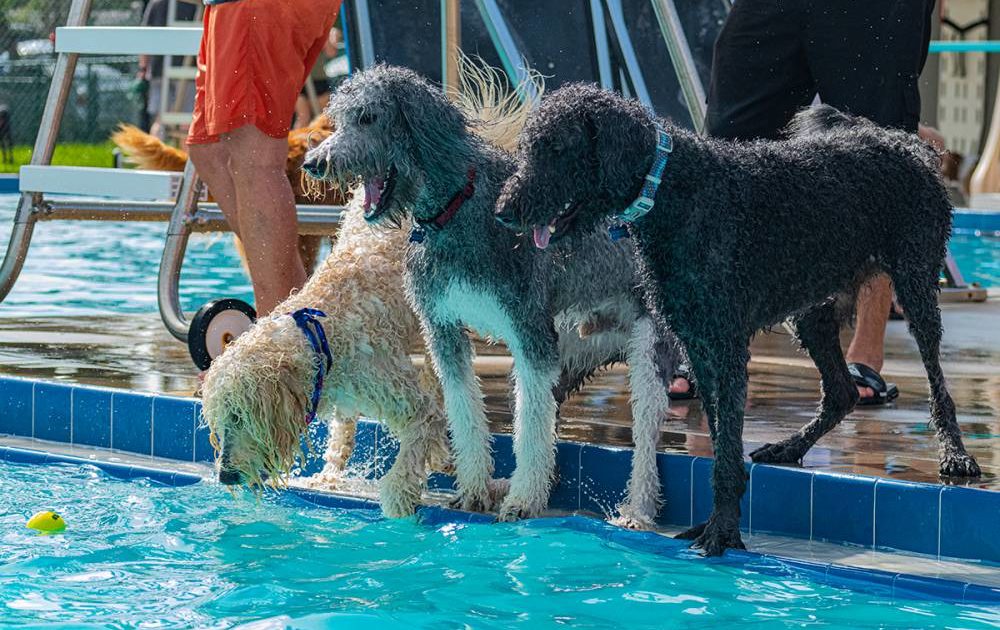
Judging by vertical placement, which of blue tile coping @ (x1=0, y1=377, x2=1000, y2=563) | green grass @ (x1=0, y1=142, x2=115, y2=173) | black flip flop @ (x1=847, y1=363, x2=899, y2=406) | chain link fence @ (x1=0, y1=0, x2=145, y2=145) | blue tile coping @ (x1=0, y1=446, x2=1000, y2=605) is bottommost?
blue tile coping @ (x1=0, y1=446, x2=1000, y2=605)

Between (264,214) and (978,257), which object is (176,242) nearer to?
(264,214)

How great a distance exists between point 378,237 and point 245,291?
20.8 feet

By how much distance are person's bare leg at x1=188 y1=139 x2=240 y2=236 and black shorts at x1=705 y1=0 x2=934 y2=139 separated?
88.7 inches

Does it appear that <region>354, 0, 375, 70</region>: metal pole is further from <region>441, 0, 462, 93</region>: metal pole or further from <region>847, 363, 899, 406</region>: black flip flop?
<region>847, 363, 899, 406</region>: black flip flop

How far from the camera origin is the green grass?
21.7 meters

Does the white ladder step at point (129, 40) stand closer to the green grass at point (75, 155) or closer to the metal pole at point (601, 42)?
the metal pole at point (601, 42)

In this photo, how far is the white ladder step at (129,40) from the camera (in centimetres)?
830

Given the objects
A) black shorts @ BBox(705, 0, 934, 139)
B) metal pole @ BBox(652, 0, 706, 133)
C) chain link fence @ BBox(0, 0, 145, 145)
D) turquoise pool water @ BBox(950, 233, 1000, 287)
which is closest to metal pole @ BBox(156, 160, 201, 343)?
metal pole @ BBox(652, 0, 706, 133)

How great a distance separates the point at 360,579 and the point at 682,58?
4.72m

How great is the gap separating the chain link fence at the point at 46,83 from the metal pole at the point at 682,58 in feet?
49.5

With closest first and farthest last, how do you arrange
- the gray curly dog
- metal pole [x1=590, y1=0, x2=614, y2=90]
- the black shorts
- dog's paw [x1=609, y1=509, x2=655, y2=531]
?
the gray curly dog → dog's paw [x1=609, y1=509, x2=655, y2=531] → the black shorts → metal pole [x1=590, y1=0, x2=614, y2=90]

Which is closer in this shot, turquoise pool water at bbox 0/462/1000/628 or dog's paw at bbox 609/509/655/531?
turquoise pool water at bbox 0/462/1000/628

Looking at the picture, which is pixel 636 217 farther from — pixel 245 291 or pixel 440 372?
pixel 245 291

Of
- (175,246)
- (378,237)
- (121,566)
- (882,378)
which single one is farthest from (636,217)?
(175,246)
